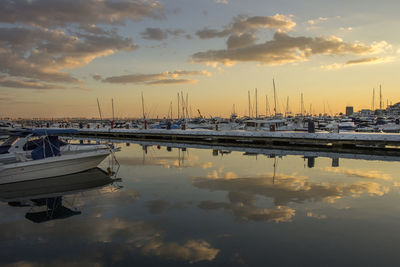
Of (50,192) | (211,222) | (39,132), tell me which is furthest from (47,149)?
(211,222)

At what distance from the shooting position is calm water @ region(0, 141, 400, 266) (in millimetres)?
8219

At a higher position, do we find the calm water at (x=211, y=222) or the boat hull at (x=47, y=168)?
the boat hull at (x=47, y=168)

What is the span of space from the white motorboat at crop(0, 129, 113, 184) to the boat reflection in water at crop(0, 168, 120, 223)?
0.41 meters

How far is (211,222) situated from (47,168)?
41.4 feet

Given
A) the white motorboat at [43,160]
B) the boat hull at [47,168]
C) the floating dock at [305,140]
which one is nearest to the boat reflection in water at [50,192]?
the boat hull at [47,168]

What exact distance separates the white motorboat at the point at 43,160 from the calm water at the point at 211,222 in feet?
5.33

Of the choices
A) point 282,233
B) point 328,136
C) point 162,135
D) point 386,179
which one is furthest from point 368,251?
point 162,135

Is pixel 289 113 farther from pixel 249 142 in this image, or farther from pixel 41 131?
pixel 41 131

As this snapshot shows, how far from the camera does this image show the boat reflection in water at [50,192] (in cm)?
1232

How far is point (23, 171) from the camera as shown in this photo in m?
17.8

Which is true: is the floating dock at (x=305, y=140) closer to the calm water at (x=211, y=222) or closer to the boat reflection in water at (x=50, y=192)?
the calm water at (x=211, y=222)

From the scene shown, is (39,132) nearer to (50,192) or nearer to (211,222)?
(50,192)

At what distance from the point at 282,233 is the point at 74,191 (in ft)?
36.7

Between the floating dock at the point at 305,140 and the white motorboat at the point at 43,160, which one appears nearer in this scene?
the white motorboat at the point at 43,160
